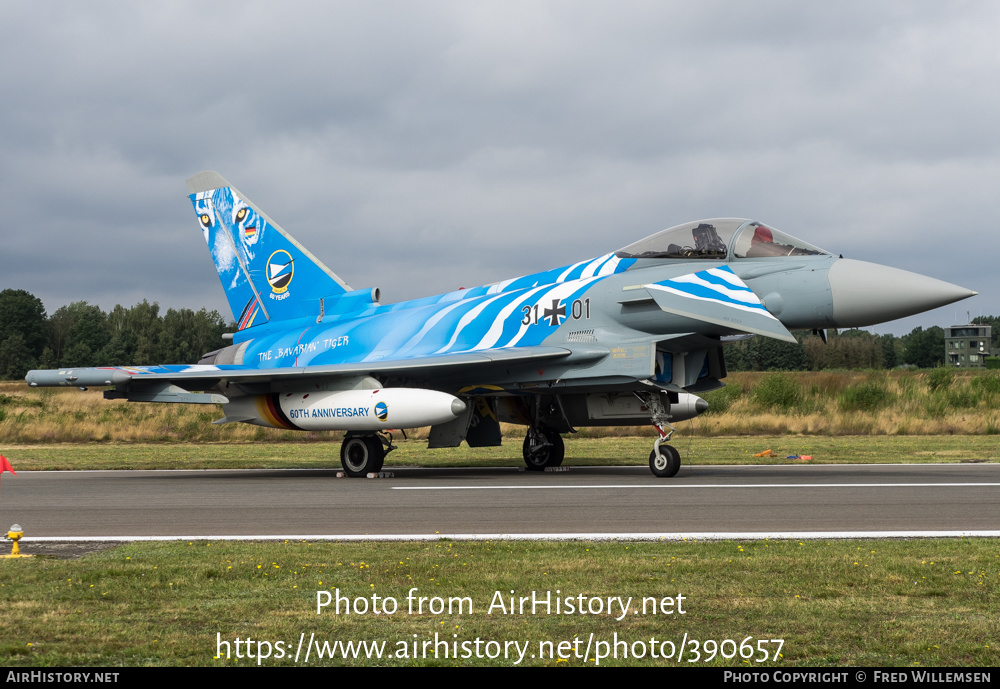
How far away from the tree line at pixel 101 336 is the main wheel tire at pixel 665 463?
253 feet

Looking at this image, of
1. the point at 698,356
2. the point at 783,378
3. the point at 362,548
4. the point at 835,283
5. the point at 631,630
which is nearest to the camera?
the point at 631,630

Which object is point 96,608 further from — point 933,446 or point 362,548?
point 933,446

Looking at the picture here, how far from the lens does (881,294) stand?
1252cm

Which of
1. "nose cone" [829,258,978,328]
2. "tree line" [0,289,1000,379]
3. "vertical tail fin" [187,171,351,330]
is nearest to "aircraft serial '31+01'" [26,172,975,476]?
"nose cone" [829,258,978,328]

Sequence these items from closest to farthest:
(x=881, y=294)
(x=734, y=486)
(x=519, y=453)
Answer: (x=734, y=486)
(x=881, y=294)
(x=519, y=453)

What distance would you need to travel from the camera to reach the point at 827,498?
405 inches

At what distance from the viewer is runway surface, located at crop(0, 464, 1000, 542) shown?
8.23 meters

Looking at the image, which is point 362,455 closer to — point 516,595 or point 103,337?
point 516,595

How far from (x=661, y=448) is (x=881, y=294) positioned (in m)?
3.75

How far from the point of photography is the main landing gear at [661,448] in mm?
13531

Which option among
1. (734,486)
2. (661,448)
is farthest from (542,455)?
(734,486)

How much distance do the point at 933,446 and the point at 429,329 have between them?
12.4m

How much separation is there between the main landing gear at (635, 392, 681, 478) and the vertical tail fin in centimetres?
736

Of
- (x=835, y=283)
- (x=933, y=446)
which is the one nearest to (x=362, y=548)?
(x=835, y=283)
